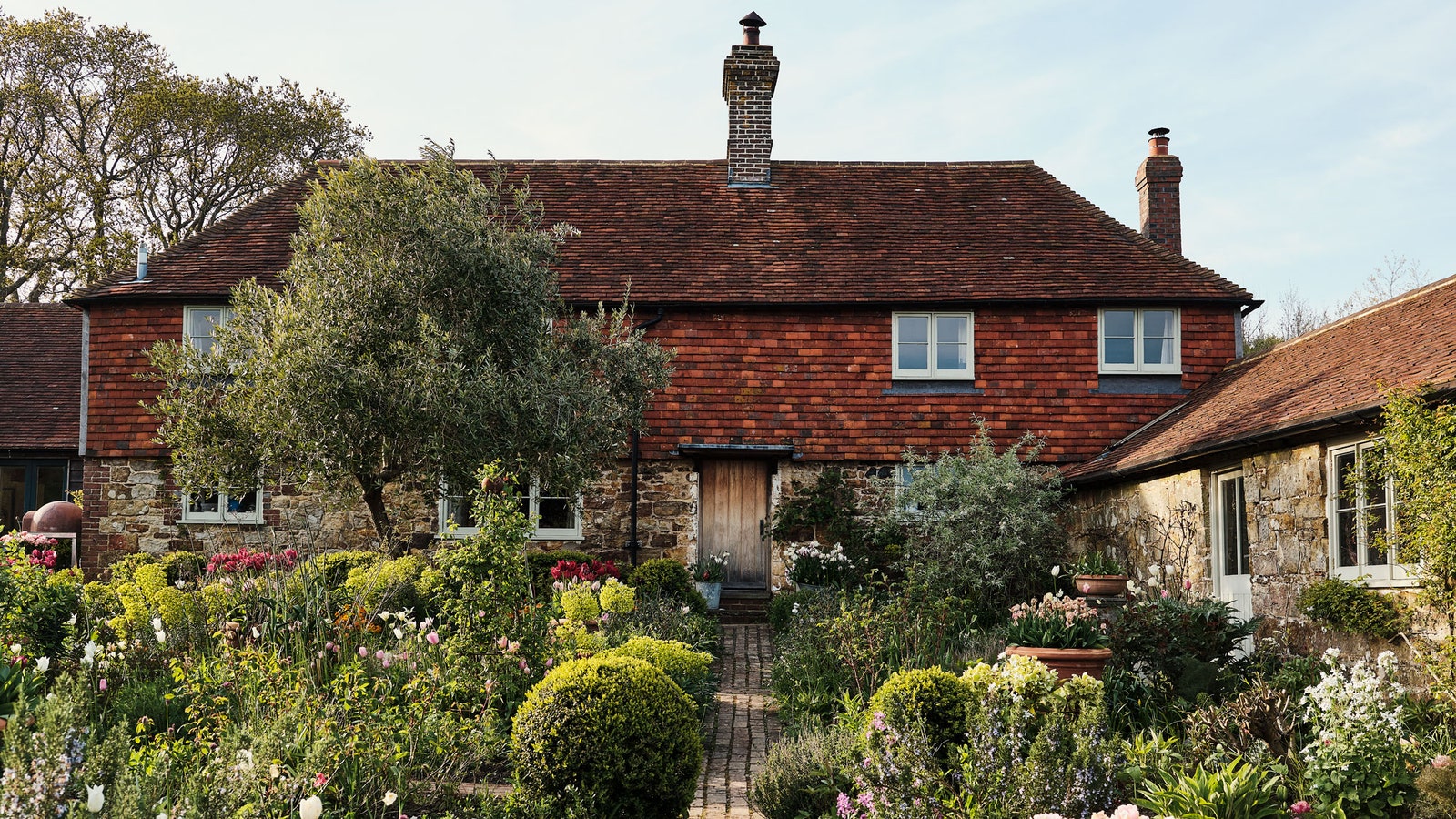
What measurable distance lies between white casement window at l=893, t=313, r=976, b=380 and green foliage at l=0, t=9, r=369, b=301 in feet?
59.6

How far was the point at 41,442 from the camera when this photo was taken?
67.3 ft

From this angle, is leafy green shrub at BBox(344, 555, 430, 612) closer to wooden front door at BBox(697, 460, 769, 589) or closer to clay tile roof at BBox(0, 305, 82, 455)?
wooden front door at BBox(697, 460, 769, 589)

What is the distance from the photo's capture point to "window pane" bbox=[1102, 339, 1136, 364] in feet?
50.4

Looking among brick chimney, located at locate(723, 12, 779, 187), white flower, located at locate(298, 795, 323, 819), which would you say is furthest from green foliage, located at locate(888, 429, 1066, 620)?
white flower, located at locate(298, 795, 323, 819)

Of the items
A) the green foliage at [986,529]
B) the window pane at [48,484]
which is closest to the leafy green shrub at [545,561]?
the green foliage at [986,529]

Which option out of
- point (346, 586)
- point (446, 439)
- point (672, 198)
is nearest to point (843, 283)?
point (672, 198)

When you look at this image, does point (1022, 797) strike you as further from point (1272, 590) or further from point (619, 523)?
point (619, 523)

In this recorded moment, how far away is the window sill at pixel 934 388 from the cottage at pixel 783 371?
1.0 inches

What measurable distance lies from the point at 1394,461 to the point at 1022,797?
15.2 feet

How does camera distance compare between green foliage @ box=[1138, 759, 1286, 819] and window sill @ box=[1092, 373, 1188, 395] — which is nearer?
green foliage @ box=[1138, 759, 1286, 819]

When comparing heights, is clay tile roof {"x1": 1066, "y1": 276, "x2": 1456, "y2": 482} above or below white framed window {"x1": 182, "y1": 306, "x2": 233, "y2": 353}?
below

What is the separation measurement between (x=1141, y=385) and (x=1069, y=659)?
9.21m

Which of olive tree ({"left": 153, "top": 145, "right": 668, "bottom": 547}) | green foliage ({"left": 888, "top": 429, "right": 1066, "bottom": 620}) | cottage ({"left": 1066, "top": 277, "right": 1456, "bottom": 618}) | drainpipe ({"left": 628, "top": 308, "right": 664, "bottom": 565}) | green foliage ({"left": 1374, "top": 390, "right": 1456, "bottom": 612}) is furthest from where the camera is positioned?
drainpipe ({"left": 628, "top": 308, "right": 664, "bottom": 565})

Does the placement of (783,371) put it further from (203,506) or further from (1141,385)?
(203,506)
